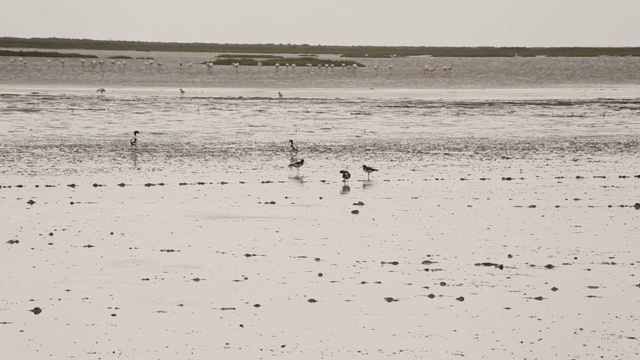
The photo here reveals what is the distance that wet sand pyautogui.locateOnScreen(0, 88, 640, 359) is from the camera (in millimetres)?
14203

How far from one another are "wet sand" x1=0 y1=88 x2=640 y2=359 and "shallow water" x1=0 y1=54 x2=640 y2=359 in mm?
51

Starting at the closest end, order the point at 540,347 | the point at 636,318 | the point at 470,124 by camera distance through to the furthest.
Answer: the point at 540,347 < the point at 636,318 < the point at 470,124

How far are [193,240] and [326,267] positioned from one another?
328 cm

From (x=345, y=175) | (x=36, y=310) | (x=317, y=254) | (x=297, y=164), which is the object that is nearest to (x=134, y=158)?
(x=297, y=164)

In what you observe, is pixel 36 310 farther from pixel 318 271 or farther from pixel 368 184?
pixel 368 184

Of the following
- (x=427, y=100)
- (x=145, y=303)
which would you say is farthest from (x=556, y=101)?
(x=145, y=303)

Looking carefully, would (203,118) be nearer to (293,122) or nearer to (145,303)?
(293,122)

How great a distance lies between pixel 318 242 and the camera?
2019 centimetres

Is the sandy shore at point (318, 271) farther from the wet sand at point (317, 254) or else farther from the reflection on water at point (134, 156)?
the reflection on water at point (134, 156)

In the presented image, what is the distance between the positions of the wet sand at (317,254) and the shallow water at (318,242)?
0.17ft

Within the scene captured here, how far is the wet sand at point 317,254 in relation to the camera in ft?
46.6

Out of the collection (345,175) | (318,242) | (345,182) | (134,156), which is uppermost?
(318,242)

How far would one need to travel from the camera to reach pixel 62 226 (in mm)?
21656

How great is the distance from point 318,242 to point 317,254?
1072 millimetres
